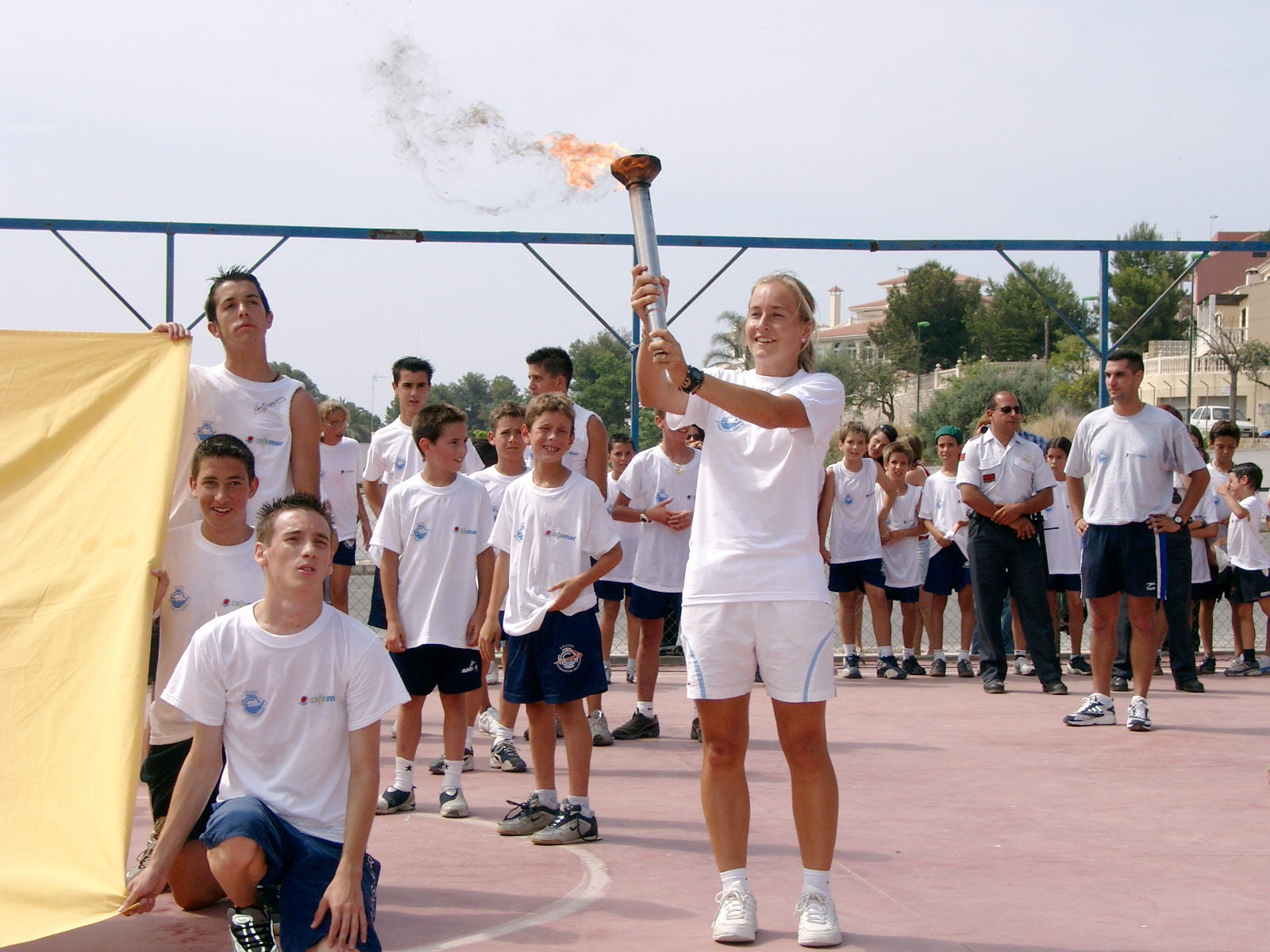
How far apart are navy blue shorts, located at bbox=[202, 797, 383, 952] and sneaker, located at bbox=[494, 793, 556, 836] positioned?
1.65 m

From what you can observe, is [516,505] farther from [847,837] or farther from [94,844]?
[94,844]

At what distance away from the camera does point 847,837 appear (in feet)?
17.4

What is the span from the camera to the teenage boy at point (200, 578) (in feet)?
14.5

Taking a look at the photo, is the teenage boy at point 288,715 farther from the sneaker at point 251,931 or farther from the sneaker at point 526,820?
the sneaker at point 526,820

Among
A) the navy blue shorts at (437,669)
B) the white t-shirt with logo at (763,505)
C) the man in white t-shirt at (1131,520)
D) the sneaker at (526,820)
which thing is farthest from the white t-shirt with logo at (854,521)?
the white t-shirt with logo at (763,505)

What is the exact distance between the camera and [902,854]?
198 inches

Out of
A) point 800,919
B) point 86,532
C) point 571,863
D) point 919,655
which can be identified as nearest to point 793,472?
point 800,919

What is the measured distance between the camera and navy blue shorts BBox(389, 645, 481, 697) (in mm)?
6008

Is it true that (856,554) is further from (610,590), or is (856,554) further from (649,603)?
(649,603)

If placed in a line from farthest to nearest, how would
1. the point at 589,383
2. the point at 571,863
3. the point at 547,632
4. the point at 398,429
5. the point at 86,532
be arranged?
the point at 589,383, the point at 398,429, the point at 547,632, the point at 571,863, the point at 86,532

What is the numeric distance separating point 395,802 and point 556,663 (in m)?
0.96

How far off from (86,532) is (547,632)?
2.07 m

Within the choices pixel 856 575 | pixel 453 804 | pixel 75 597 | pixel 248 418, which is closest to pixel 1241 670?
pixel 856 575

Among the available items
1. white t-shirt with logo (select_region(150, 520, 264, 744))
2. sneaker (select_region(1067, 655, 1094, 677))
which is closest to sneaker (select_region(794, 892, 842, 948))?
white t-shirt with logo (select_region(150, 520, 264, 744))
